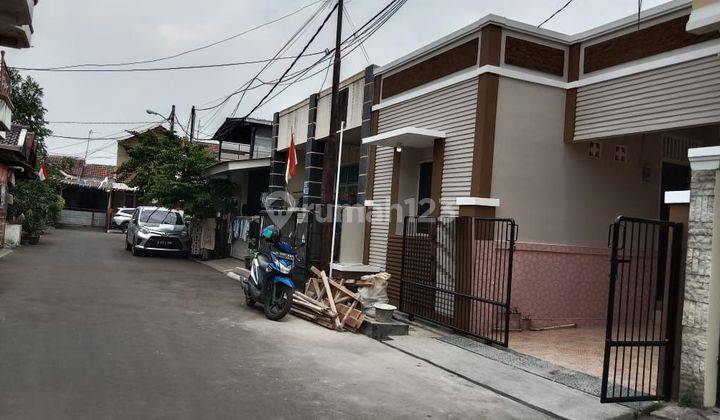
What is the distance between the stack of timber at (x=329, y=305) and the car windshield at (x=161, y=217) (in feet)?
36.2

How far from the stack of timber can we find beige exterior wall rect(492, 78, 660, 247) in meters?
2.90

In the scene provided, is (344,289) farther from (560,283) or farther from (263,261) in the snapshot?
(560,283)

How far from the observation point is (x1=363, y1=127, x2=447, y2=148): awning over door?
9.70m

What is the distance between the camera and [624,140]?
10234mm


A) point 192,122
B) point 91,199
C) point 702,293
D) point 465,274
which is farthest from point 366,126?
point 91,199

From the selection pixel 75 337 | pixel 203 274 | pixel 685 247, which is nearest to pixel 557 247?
pixel 685 247

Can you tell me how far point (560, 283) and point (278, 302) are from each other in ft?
15.7

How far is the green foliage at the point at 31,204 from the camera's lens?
2005 centimetres

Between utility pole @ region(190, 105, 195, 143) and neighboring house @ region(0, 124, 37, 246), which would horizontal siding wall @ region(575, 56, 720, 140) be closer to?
neighboring house @ region(0, 124, 37, 246)

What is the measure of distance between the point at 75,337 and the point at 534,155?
7304 mm

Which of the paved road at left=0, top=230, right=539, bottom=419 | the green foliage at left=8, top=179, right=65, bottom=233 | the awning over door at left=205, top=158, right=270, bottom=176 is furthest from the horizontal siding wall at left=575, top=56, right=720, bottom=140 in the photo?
the green foliage at left=8, top=179, right=65, bottom=233

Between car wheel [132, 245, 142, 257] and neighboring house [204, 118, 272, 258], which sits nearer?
neighboring house [204, 118, 272, 258]

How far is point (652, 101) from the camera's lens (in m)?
8.13

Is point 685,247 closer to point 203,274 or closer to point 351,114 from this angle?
point 351,114
